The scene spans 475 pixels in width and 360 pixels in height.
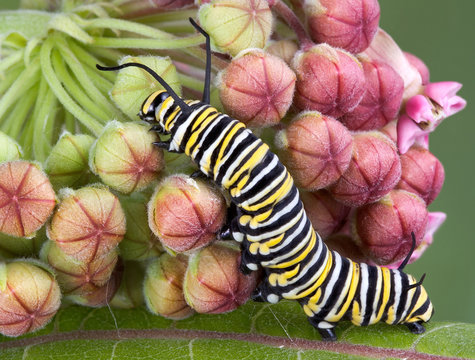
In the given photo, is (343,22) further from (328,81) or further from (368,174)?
(368,174)

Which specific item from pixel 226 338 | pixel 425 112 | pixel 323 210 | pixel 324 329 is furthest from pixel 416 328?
pixel 425 112

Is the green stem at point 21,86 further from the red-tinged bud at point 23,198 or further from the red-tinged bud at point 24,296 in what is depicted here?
the red-tinged bud at point 24,296

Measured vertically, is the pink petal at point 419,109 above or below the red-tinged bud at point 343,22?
below

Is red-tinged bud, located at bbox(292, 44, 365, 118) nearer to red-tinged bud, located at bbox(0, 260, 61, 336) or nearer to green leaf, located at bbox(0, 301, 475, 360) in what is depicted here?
green leaf, located at bbox(0, 301, 475, 360)

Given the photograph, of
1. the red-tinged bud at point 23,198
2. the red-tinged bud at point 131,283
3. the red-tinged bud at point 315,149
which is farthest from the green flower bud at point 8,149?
the red-tinged bud at point 315,149

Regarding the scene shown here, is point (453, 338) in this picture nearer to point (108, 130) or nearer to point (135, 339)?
point (135, 339)

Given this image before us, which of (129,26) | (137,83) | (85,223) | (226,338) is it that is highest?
(129,26)

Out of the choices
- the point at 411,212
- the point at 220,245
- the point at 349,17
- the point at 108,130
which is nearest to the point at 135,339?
the point at 220,245
